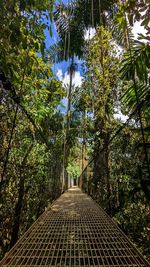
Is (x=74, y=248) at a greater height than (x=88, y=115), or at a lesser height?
lesser

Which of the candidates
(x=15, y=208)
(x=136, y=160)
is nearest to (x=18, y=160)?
(x=15, y=208)

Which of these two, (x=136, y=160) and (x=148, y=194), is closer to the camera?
(x=148, y=194)

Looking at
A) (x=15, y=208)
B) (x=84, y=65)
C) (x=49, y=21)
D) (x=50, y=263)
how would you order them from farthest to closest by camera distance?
1. (x=84, y=65)
2. (x=15, y=208)
3. (x=49, y=21)
4. (x=50, y=263)

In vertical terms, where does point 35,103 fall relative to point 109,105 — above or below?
below

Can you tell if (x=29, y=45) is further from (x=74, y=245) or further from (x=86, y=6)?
(x=86, y=6)

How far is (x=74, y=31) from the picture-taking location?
263 inches

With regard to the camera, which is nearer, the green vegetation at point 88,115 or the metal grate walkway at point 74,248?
the metal grate walkway at point 74,248

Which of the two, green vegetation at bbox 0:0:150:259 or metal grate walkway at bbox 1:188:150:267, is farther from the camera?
green vegetation at bbox 0:0:150:259

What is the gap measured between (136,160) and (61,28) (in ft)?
20.3

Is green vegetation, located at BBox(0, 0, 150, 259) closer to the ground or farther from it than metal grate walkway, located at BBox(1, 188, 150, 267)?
farther from it

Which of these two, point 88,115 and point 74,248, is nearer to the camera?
point 74,248

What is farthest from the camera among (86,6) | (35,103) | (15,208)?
(86,6)

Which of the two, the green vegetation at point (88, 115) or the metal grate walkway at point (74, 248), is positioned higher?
the green vegetation at point (88, 115)

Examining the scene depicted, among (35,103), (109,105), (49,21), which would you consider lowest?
(35,103)
